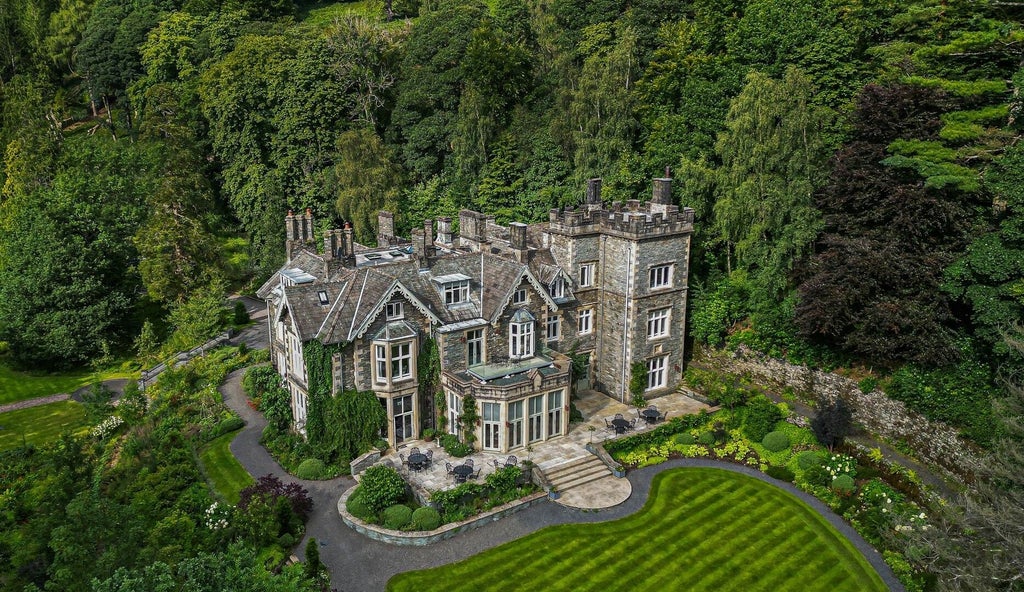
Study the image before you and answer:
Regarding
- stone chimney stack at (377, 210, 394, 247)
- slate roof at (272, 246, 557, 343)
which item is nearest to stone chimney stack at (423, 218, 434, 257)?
slate roof at (272, 246, 557, 343)

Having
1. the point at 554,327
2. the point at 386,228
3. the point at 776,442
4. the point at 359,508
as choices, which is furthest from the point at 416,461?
the point at 776,442

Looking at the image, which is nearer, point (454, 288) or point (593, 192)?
point (454, 288)

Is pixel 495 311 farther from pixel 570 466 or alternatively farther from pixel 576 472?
pixel 576 472

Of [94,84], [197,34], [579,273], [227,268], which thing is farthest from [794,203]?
[94,84]

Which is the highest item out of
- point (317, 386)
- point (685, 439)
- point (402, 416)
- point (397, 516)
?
point (317, 386)

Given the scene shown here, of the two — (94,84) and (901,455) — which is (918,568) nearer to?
(901,455)

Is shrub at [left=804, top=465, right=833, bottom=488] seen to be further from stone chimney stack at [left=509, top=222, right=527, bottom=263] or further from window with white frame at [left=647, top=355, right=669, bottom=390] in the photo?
stone chimney stack at [left=509, top=222, right=527, bottom=263]
